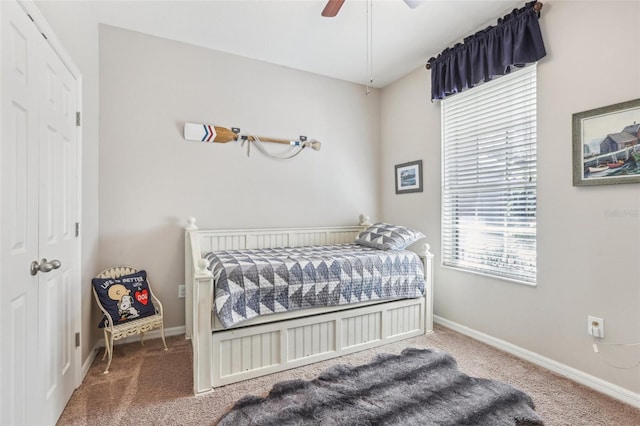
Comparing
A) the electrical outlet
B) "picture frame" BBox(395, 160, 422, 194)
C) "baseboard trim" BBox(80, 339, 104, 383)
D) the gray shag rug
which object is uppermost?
"picture frame" BBox(395, 160, 422, 194)

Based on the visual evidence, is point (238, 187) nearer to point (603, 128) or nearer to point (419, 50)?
point (419, 50)

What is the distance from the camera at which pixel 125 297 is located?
2312mm

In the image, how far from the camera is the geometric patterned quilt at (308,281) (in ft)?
6.24

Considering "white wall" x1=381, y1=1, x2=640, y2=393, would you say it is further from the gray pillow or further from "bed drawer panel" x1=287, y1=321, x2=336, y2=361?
"bed drawer panel" x1=287, y1=321, x2=336, y2=361

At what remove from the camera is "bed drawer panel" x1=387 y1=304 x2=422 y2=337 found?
8.34 feet

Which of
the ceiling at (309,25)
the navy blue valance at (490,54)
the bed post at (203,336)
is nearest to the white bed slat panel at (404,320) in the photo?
the bed post at (203,336)

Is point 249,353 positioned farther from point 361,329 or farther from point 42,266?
point 42,266

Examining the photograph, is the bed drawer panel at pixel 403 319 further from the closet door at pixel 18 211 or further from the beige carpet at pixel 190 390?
the closet door at pixel 18 211

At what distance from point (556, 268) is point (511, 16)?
1857mm

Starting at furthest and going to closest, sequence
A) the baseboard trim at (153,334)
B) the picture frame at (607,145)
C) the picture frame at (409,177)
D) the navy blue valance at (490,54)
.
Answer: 1. the picture frame at (409,177)
2. the baseboard trim at (153,334)
3. the navy blue valance at (490,54)
4. the picture frame at (607,145)

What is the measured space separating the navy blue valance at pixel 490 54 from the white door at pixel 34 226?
2847mm

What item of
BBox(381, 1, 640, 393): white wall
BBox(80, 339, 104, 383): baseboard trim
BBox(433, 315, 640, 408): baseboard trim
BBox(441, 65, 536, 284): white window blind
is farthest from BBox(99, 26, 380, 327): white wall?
BBox(381, 1, 640, 393): white wall

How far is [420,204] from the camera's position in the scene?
3.20m

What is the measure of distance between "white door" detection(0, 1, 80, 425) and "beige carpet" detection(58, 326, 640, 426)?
19 centimetres
